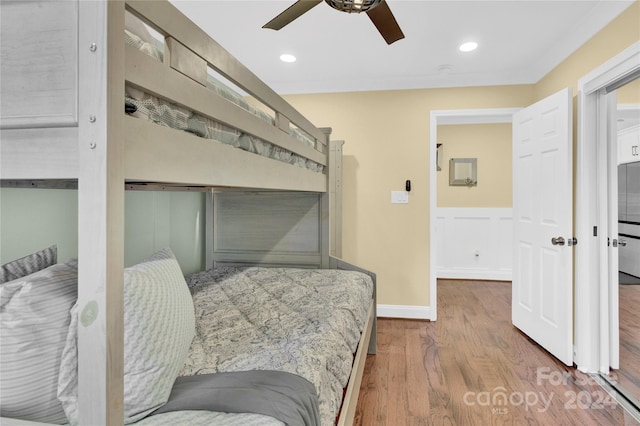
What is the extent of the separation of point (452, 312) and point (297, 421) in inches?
123

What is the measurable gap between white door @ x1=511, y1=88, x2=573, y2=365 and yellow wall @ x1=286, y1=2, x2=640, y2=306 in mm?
636

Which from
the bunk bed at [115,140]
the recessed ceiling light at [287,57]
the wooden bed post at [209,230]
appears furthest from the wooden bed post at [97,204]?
the recessed ceiling light at [287,57]

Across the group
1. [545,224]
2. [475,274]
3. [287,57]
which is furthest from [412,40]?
[475,274]


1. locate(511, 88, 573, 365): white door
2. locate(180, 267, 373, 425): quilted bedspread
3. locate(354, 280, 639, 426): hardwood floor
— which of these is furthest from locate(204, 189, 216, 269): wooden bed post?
locate(511, 88, 573, 365): white door

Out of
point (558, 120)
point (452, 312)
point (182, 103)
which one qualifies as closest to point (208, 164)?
point (182, 103)

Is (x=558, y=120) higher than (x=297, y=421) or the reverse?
higher

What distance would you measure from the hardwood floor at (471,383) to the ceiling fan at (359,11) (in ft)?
6.43

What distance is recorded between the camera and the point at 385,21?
67.7 inches

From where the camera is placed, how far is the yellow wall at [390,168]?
11.2ft

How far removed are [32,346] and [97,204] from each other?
35cm

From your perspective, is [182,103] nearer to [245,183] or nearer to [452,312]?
[245,183]

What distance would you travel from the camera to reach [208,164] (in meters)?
0.99

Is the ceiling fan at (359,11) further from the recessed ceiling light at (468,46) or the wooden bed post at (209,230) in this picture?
the wooden bed post at (209,230)

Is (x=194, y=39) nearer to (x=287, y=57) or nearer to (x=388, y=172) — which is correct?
(x=287, y=57)
